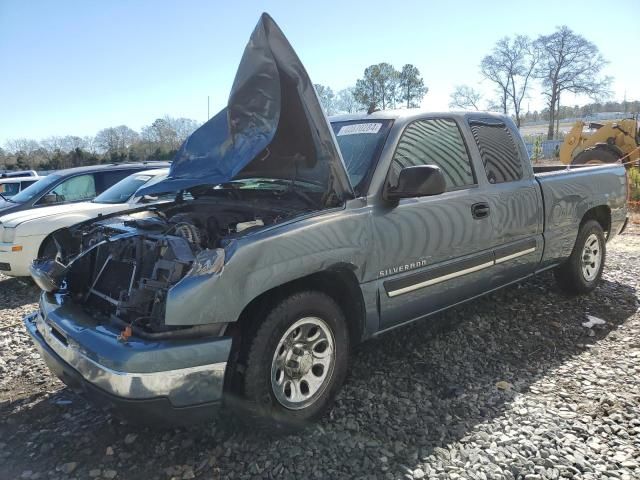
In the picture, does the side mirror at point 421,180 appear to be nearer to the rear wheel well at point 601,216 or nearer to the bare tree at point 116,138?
the rear wheel well at point 601,216

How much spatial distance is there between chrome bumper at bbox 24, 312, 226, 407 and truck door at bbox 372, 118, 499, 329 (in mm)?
1253

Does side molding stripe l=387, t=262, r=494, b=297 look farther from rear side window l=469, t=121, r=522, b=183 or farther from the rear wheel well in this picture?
the rear wheel well

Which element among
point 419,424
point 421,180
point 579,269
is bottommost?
point 419,424

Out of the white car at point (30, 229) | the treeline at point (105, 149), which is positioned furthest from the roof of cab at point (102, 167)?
the treeline at point (105, 149)

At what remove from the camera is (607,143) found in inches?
637

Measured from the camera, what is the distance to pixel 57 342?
2.88 metres

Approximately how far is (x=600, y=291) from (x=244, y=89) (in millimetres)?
4554

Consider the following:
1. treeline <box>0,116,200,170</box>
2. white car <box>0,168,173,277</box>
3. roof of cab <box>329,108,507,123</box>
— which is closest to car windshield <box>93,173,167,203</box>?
white car <box>0,168,173,277</box>

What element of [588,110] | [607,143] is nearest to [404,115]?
[607,143]

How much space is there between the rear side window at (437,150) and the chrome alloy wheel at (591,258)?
218 cm

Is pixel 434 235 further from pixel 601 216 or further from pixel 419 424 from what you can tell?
pixel 601 216

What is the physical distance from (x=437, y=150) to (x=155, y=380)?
257cm

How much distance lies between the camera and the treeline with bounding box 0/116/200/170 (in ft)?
120

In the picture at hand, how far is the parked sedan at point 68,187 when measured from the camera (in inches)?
292
